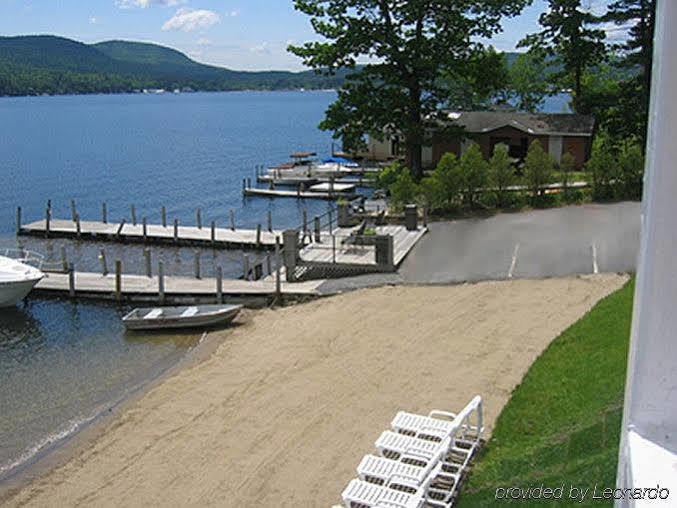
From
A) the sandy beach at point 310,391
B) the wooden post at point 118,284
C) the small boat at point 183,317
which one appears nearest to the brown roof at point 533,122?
the wooden post at point 118,284

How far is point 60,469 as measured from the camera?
15008mm

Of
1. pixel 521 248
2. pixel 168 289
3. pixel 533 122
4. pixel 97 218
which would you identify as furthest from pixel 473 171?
pixel 97 218

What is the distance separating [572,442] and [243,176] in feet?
212

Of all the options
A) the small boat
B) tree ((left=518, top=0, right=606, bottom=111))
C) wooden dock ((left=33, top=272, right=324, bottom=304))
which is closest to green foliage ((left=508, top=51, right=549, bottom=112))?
tree ((left=518, top=0, right=606, bottom=111))

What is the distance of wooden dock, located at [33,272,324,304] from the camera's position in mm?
25219

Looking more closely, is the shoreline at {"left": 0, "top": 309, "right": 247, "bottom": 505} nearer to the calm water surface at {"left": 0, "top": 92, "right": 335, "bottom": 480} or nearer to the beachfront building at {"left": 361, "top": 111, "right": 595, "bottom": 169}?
the calm water surface at {"left": 0, "top": 92, "right": 335, "bottom": 480}

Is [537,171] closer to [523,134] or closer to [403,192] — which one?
[403,192]

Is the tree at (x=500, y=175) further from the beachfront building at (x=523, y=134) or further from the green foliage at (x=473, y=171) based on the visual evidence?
the beachfront building at (x=523, y=134)

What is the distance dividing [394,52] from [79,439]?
2739cm

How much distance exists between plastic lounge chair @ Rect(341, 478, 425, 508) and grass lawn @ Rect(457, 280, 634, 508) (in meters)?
0.90

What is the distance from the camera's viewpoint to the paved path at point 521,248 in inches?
952

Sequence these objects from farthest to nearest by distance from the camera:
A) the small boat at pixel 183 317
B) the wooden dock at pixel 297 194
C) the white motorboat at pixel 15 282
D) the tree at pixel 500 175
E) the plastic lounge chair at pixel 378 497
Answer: the wooden dock at pixel 297 194
the tree at pixel 500 175
the white motorboat at pixel 15 282
the small boat at pixel 183 317
the plastic lounge chair at pixel 378 497

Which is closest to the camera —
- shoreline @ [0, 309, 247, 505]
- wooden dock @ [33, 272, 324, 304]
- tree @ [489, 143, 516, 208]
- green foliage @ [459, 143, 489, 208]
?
shoreline @ [0, 309, 247, 505]

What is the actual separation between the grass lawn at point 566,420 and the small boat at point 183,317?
10.3m
